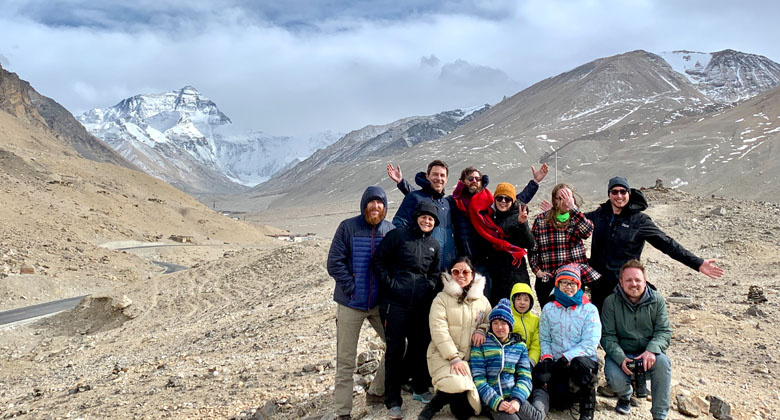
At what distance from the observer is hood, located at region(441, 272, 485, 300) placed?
525 cm

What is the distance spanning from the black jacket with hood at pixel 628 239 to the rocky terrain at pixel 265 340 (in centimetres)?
136

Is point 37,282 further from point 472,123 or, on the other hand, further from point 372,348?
point 472,123

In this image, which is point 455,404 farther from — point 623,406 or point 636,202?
point 636,202

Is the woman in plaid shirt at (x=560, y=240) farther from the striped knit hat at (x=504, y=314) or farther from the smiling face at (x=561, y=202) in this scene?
the striped knit hat at (x=504, y=314)

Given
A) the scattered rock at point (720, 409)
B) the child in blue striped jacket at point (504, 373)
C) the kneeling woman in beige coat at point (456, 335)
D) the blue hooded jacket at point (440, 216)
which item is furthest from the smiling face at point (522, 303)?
the scattered rock at point (720, 409)

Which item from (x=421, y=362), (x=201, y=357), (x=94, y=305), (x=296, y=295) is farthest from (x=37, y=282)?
(x=421, y=362)

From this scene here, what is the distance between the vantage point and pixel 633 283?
5383 mm

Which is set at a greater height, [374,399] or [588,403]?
[588,403]

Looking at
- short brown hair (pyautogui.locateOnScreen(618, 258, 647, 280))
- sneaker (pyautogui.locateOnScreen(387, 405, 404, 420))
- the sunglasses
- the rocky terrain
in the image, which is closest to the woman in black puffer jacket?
the sunglasses

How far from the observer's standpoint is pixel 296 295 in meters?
16.3

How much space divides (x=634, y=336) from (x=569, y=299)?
0.81 metres

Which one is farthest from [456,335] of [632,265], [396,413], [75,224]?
[75,224]

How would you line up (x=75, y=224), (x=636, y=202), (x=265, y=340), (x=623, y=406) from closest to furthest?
(x=623, y=406) → (x=636, y=202) → (x=265, y=340) → (x=75, y=224)

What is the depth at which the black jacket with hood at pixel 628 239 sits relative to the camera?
19.1 feet
